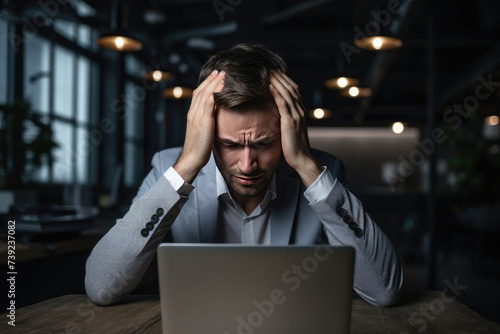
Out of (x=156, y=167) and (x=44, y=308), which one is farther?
(x=156, y=167)

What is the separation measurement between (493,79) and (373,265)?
940 cm

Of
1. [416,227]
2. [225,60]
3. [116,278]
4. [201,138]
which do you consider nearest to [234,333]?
[116,278]

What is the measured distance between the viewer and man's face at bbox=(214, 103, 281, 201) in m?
1.58

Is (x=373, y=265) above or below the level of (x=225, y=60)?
below

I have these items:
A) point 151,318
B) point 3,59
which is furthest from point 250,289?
point 3,59

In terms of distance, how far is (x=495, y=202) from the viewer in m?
6.83

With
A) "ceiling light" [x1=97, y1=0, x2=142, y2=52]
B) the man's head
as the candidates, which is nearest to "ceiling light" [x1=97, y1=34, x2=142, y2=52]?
"ceiling light" [x1=97, y1=0, x2=142, y2=52]

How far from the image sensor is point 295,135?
1513 mm

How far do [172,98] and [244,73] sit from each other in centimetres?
480

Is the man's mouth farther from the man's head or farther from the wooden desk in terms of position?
the wooden desk

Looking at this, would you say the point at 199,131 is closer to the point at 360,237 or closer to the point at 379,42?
the point at 360,237

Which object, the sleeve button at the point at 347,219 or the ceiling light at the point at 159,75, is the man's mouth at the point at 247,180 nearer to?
the sleeve button at the point at 347,219

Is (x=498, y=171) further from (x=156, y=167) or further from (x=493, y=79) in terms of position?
(x=156, y=167)

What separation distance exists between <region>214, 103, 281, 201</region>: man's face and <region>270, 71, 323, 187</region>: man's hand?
0.28 feet
